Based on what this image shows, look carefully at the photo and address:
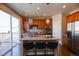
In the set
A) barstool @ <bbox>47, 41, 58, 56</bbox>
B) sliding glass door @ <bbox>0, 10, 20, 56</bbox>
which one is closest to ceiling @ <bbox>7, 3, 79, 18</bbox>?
sliding glass door @ <bbox>0, 10, 20, 56</bbox>

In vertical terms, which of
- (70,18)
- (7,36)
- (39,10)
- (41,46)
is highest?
(39,10)

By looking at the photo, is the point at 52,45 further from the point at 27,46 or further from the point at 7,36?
the point at 7,36

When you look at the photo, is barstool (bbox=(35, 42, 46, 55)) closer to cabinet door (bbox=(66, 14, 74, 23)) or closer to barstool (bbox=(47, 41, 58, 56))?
barstool (bbox=(47, 41, 58, 56))

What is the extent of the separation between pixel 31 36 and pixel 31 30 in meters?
0.34

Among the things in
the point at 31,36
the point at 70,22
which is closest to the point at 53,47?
the point at 31,36

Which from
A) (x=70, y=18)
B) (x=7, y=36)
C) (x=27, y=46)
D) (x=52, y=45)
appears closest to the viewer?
(x=27, y=46)

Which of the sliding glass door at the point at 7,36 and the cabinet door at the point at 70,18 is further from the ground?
the cabinet door at the point at 70,18

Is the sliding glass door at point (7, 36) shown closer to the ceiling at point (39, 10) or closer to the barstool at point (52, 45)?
the ceiling at point (39, 10)

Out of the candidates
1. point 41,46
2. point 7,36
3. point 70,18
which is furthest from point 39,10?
point 7,36

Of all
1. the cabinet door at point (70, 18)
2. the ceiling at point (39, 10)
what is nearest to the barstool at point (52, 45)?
the ceiling at point (39, 10)

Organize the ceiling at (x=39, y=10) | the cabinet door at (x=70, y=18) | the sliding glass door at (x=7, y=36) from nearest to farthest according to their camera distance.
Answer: the ceiling at (x=39, y=10), the sliding glass door at (x=7, y=36), the cabinet door at (x=70, y=18)

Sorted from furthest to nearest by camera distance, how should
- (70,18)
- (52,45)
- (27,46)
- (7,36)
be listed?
1. (7,36)
2. (70,18)
3. (52,45)
4. (27,46)

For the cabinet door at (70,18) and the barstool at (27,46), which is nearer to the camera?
the barstool at (27,46)

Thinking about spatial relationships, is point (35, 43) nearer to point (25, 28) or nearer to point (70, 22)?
point (25, 28)
